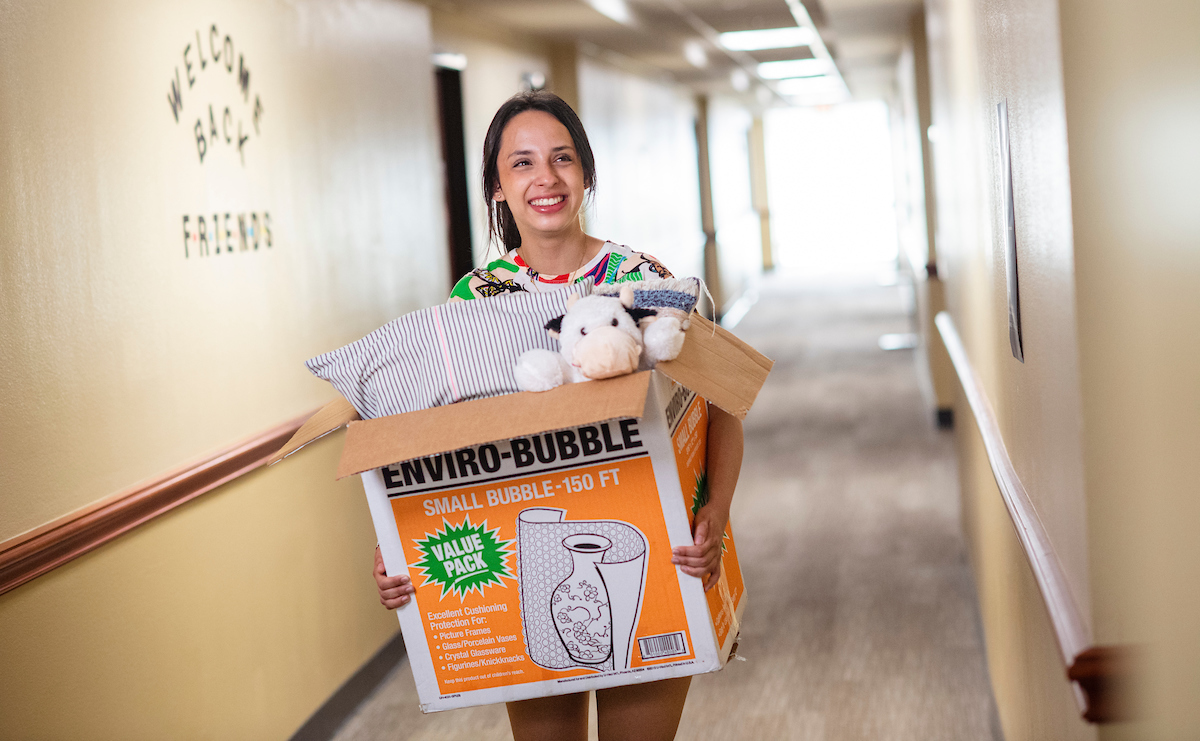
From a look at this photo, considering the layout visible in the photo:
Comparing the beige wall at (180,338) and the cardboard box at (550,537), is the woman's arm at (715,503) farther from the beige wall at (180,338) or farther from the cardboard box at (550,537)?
the beige wall at (180,338)

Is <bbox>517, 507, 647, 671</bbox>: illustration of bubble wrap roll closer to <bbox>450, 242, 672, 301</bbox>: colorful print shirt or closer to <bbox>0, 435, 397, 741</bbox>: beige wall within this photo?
<bbox>450, 242, 672, 301</bbox>: colorful print shirt

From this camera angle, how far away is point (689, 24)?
710cm

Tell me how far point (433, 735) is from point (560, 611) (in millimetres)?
2086

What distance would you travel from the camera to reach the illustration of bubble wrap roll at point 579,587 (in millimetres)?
1481

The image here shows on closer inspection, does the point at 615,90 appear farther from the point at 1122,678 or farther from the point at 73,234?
the point at 1122,678

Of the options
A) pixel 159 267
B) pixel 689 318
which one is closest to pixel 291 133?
pixel 159 267

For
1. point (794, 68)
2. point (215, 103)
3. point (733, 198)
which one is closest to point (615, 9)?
point (215, 103)

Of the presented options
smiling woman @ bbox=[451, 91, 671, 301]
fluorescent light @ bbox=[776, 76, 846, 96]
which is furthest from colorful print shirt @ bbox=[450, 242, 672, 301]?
fluorescent light @ bbox=[776, 76, 846, 96]

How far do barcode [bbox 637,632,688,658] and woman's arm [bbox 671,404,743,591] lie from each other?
0.26 ft

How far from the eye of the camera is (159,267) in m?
2.72

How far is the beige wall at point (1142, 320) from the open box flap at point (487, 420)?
51 cm

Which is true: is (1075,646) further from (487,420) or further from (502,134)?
(502,134)

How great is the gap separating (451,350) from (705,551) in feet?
1.40

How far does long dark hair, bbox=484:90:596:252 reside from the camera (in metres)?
1.77
